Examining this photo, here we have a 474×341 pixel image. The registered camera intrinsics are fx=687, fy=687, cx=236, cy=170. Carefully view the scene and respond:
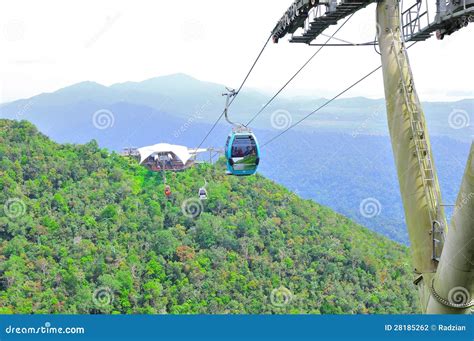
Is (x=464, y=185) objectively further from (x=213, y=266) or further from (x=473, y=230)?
(x=213, y=266)

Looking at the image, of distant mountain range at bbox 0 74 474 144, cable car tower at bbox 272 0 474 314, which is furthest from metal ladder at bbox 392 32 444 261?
distant mountain range at bbox 0 74 474 144

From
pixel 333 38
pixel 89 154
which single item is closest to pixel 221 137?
pixel 89 154

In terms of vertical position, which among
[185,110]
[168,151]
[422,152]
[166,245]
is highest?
[185,110]

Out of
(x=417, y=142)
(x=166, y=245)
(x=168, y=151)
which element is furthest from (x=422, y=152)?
(x=168, y=151)

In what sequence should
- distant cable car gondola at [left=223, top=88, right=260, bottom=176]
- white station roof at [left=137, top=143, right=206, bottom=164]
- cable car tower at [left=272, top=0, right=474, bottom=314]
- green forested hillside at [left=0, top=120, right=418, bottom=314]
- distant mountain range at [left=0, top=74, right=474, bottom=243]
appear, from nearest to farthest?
cable car tower at [left=272, top=0, right=474, bottom=314], distant cable car gondola at [left=223, top=88, right=260, bottom=176], green forested hillside at [left=0, top=120, right=418, bottom=314], white station roof at [left=137, top=143, right=206, bottom=164], distant mountain range at [left=0, top=74, right=474, bottom=243]

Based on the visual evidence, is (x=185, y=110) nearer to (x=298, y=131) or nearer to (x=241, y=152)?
(x=298, y=131)

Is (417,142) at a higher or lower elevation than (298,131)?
lower

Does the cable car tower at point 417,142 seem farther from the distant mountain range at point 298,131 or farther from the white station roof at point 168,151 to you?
the distant mountain range at point 298,131

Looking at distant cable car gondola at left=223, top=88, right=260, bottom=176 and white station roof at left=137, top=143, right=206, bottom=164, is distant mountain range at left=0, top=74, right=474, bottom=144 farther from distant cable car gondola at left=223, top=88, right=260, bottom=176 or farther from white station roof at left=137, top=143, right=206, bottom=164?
distant cable car gondola at left=223, top=88, right=260, bottom=176
